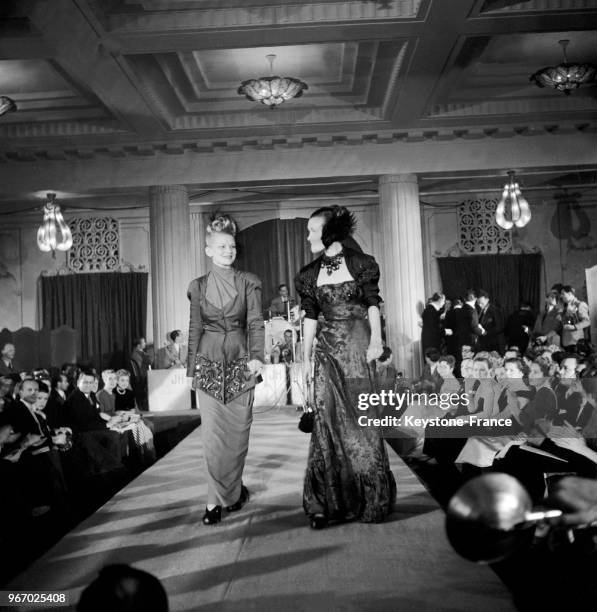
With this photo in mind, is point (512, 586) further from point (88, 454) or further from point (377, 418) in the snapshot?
point (88, 454)

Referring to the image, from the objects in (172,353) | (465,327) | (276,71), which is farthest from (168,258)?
(465,327)

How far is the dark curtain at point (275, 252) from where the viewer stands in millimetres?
13695

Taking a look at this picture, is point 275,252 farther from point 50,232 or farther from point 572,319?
point 572,319

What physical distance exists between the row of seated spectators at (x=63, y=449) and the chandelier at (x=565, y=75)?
5907 mm

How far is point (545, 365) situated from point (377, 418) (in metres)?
3.81

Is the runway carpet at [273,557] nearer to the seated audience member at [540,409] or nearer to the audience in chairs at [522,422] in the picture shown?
the audience in chairs at [522,422]

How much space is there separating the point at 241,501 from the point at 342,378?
1.00 metres

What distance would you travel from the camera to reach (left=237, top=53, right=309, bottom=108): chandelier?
8117mm

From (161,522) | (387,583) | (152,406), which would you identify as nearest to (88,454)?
(161,522)

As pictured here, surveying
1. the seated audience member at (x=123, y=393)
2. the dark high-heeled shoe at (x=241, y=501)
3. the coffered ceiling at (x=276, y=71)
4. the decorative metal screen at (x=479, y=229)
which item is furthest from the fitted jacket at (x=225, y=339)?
the decorative metal screen at (x=479, y=229)

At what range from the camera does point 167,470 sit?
520cm

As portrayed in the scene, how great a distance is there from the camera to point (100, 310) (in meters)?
14.0

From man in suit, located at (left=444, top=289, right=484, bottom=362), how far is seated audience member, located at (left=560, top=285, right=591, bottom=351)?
1534mm

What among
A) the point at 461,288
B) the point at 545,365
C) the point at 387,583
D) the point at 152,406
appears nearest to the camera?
the point at 387,583
